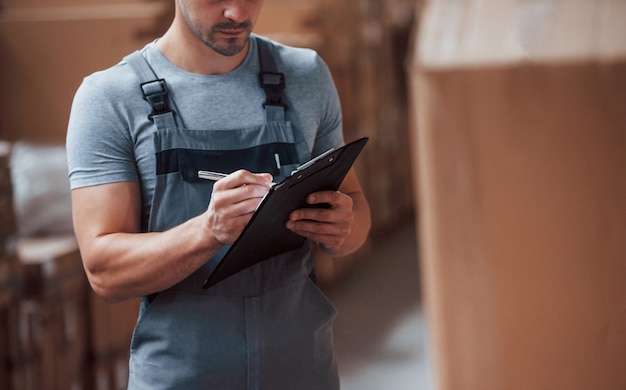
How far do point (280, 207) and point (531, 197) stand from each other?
0.40 m

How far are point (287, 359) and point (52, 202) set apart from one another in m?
2.12

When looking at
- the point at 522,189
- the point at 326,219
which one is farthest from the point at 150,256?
the point at 522,189

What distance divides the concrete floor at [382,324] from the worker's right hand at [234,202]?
2856mm

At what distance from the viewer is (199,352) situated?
4.68 ft

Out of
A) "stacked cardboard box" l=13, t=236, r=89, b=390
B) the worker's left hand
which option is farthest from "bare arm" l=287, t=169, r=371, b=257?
"stacked cardboard box" l=13, t=236, r=89, b=390

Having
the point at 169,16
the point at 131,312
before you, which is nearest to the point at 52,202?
the point at 131,312

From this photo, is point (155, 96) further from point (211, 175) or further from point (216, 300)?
point (216, 300)

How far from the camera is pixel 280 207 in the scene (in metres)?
1.34

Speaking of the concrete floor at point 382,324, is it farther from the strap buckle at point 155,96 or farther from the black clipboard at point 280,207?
the strap buckle at point 155,96

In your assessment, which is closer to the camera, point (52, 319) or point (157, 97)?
point (157, 97)

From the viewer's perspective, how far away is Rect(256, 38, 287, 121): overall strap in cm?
145

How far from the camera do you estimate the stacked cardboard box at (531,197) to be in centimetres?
109

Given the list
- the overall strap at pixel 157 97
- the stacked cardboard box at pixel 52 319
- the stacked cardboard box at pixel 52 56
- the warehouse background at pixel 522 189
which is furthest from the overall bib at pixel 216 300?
the stacked cardboard box at pixel 52 319

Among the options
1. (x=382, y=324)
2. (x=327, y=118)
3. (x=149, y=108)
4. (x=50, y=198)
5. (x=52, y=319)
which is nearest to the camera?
(x=149, y=108)
